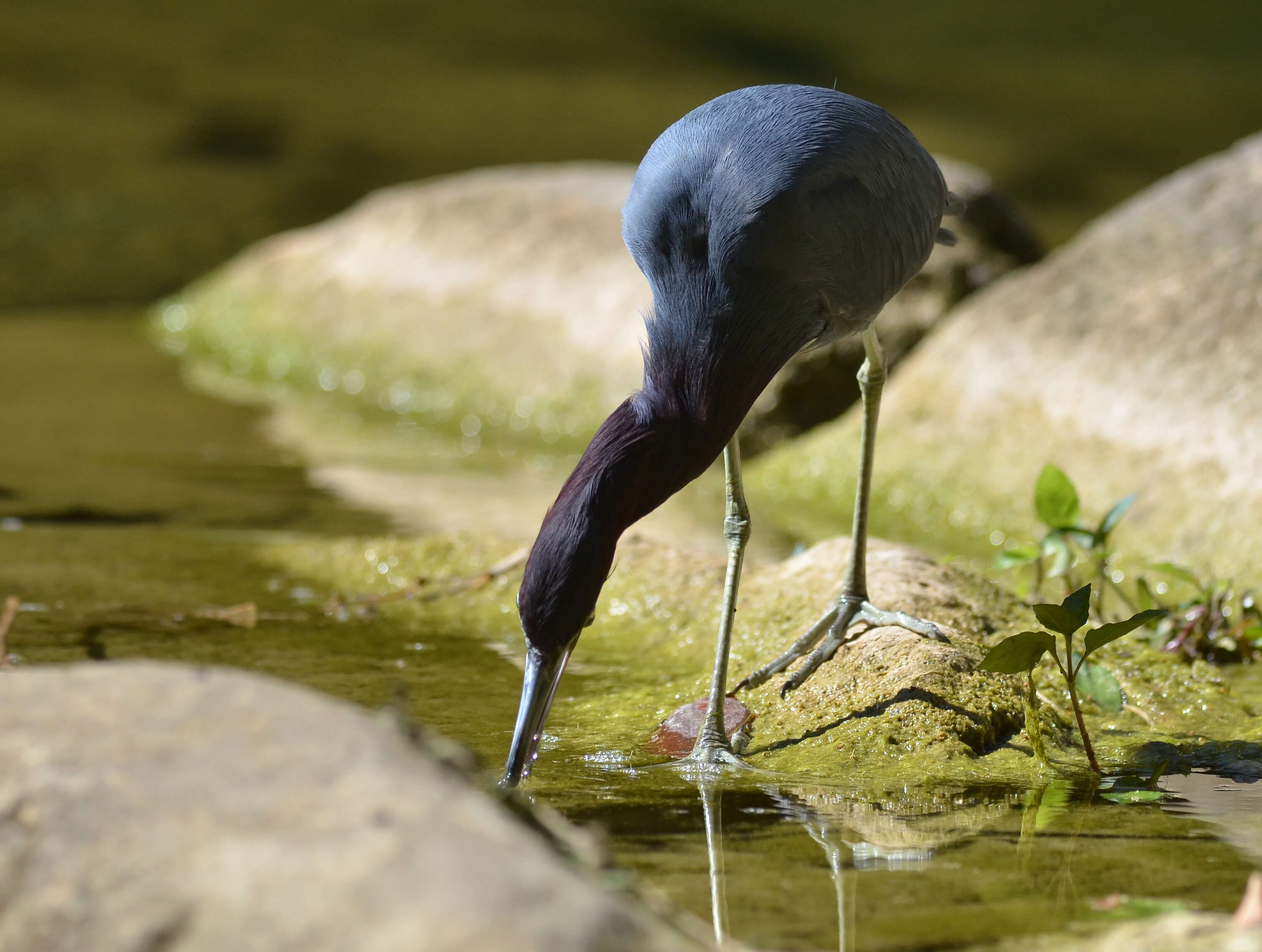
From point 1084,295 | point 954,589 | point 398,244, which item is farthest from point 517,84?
point 954,589

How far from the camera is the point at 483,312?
7.40 m

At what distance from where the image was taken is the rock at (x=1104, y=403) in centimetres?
422

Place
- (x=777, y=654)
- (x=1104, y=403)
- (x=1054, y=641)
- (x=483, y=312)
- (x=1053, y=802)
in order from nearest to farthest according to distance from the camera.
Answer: (x=1053, y=802) → (x=1054, y=641) → (x=777, y=654) → (x=1104, y=403) → (x=483, y=312)

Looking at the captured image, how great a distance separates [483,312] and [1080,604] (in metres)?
5.28

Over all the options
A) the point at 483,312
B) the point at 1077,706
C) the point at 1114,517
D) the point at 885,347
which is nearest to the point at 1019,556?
the point at 1114,517

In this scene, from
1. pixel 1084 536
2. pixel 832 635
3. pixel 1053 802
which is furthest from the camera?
pixel 1084 536

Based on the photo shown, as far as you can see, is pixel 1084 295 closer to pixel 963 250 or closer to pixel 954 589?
pixel 963 250

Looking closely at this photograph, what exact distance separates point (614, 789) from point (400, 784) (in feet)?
3.04

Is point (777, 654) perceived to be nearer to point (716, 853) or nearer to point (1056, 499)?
point (1056, 499)

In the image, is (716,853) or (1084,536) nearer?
(716,853)

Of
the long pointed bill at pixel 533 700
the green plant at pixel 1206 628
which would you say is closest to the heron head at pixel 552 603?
the long pointed bill at pixel 533 700

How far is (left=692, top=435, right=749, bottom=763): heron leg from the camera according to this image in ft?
8.41

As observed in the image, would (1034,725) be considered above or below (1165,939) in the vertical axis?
below

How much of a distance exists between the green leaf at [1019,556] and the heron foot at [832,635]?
0.39m
